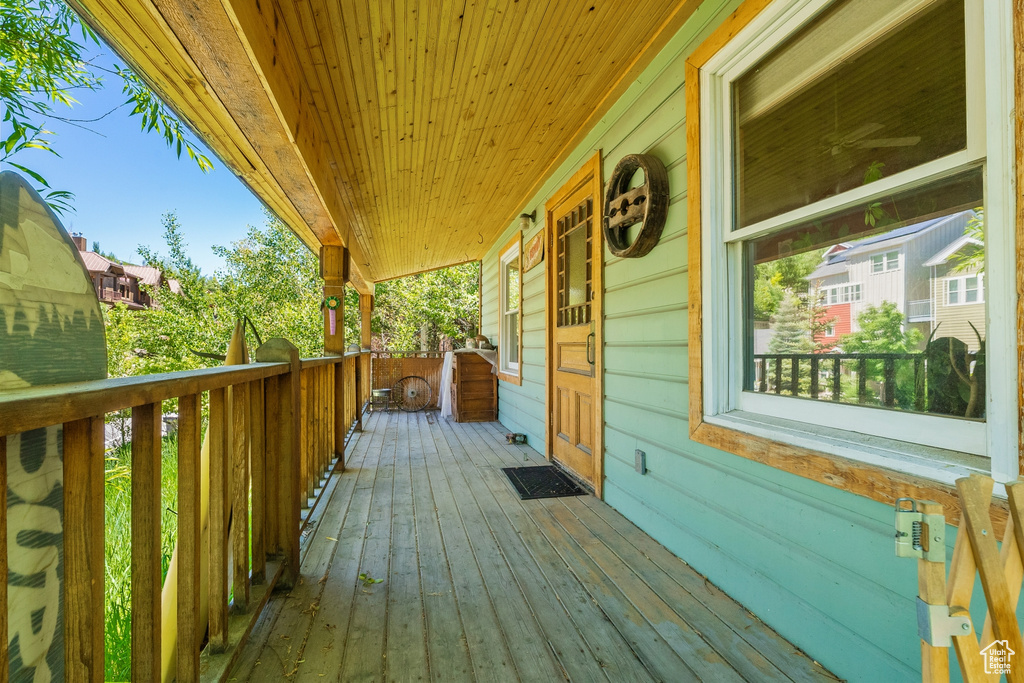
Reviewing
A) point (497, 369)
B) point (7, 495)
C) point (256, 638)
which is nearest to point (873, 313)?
point (7, 495)

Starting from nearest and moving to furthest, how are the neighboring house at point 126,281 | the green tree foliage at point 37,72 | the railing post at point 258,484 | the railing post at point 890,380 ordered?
the railing post at point 890,380 < the railing post at point 258,484 < the green tree foliage at point 37,72 < the neighboring house at point 126,281

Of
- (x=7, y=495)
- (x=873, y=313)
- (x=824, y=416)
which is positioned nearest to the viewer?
(x=7, y=495)

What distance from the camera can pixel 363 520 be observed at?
2740 millimetres

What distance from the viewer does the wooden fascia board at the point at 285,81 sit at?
1437 millimetres

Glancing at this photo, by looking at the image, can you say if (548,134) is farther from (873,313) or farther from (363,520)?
(363,520)

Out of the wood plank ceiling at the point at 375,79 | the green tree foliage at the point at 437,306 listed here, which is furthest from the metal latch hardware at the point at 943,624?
the green tree foliage at the point at 437,306

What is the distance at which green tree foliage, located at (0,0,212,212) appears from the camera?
114 inches

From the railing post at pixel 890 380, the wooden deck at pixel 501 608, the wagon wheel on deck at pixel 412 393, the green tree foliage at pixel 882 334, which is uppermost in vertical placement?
the green tree foliage at pixel 882 334

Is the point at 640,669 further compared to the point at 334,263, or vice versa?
the point at 334,263

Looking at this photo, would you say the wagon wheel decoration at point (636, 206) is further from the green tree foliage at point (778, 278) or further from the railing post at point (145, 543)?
the railing post at point (145, 543)

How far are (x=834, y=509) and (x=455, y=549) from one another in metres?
1.60

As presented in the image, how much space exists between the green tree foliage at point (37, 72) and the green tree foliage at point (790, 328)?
3.17 m

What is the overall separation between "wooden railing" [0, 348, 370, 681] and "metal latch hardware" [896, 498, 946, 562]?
124 centimetres

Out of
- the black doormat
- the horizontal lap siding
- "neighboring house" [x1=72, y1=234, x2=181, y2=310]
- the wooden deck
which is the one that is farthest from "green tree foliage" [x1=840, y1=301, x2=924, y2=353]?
"neighboring house" [x1=72, y1=234, x2=181, y2=310]
